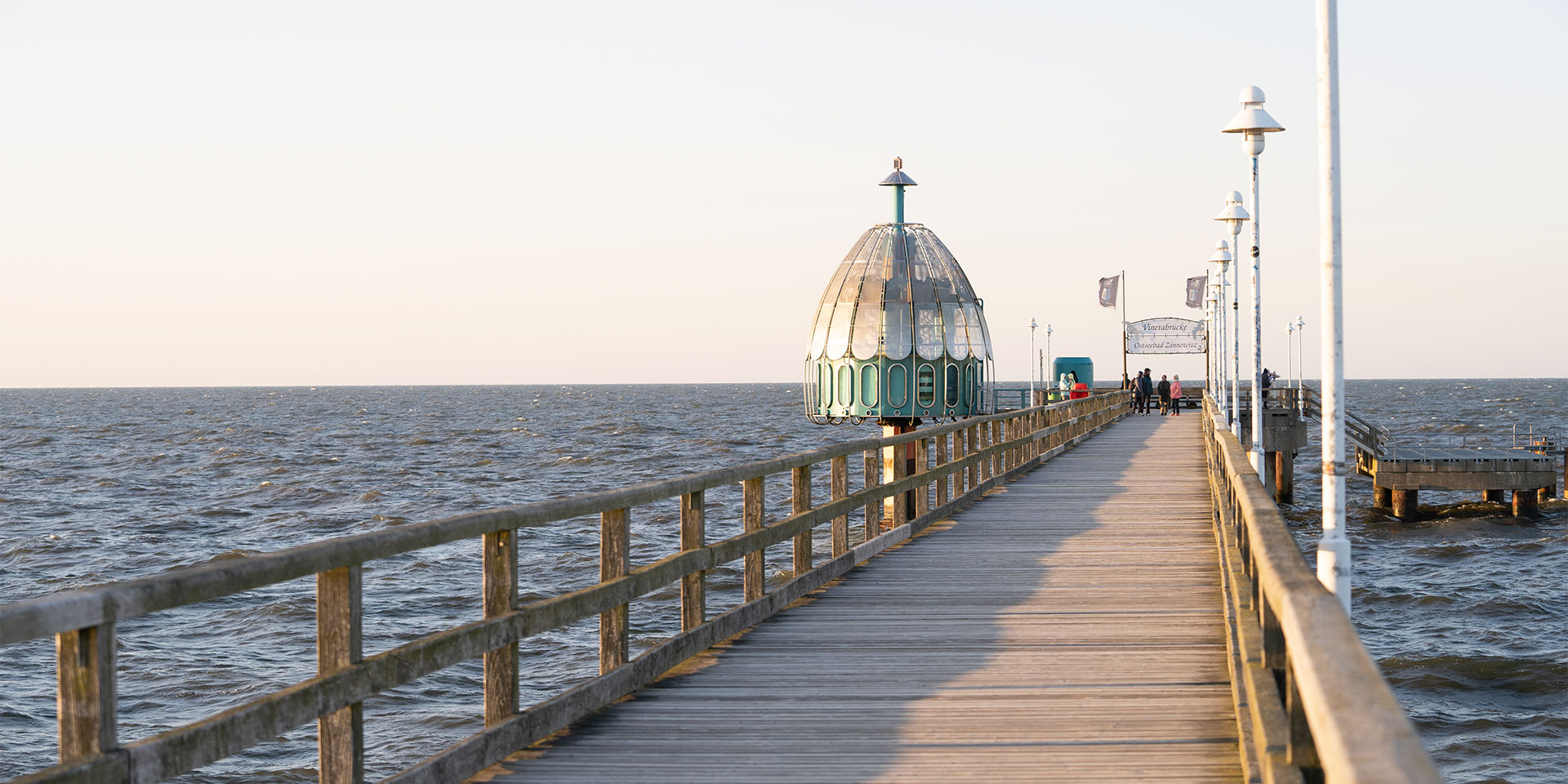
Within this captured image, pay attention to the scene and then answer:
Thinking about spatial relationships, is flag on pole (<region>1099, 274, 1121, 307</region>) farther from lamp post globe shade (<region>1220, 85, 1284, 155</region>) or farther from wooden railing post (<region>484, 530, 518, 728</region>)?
wooden railing post (<region>484, 530, 518, 728</region>)

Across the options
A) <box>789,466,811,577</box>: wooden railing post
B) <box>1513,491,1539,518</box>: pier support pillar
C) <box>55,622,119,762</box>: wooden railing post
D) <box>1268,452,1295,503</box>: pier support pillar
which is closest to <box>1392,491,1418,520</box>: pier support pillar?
<box>1513,491,1539,518</box>: pier support pillar

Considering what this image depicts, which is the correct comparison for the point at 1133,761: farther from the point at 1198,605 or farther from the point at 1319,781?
the point at 1198,605

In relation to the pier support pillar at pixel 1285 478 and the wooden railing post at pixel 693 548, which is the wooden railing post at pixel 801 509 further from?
the pier support pillar at pixel 1285 478

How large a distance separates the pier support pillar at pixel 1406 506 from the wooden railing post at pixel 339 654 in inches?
1623

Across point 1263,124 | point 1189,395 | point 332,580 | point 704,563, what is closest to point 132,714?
point 704,563

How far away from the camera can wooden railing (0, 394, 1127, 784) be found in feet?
12.2

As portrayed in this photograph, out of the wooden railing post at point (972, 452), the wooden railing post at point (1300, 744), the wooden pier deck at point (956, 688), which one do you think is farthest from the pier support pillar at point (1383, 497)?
the wooden railing post at point (1300, 744)

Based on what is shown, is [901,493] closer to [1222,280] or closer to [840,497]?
[840,497]

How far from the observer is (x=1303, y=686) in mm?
3053

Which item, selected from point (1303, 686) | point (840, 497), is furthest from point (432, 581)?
point (1303, 686)

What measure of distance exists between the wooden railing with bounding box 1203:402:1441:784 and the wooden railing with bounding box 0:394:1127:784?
2814mm

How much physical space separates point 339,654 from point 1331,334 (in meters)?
5.73

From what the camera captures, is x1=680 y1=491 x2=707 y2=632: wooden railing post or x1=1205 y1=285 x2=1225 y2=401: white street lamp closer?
x1=680 y1=491 x2=707 y2=632: wooden railing post

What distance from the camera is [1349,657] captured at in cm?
305
